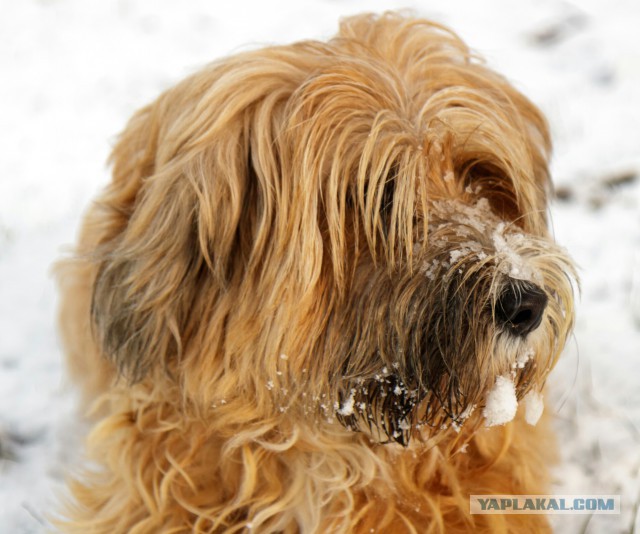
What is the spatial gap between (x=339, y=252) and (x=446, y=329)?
0.35 meters

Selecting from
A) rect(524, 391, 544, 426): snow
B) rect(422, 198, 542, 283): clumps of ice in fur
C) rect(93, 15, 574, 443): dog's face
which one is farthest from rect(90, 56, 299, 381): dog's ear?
rect(524, 391, 544, 426): snow

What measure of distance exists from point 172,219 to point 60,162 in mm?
2968

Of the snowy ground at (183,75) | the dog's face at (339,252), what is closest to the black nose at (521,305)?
the dog's face at (339,252)

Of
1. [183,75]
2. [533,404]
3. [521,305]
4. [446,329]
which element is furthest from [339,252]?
[183,75]

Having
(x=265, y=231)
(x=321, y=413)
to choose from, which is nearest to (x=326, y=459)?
(x=321, y=413)

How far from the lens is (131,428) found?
273cm

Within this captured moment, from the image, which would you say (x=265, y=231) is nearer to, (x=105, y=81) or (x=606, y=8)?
(x=105, y=81)

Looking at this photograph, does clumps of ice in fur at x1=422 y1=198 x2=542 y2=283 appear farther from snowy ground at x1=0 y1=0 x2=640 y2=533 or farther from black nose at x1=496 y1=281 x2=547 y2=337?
snowy ground at x1=0 y1=0 x2=640 y2=533

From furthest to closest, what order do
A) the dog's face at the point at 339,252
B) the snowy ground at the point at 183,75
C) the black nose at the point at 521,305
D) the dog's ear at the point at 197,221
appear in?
the snowy ground at the point at 183,75 → the dog's ear at the point at 197,221 → the dog's face at the point at 339,252 → the black nose at the point at 521,305

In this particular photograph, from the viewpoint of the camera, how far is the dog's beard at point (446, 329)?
2166 millimetres

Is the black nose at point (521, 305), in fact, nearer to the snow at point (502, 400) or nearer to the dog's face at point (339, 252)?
the dog's face at point (339, 252)

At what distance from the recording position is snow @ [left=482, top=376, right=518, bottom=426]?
227 centimetres

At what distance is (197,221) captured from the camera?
2.41 m

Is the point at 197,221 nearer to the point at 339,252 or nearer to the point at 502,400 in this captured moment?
the point at 339,252
